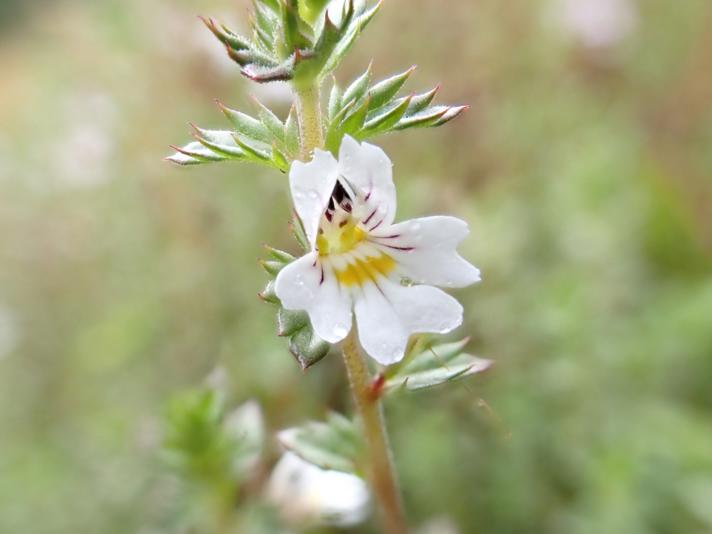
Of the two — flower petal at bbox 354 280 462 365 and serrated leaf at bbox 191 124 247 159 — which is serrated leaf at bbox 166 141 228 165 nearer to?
serrated leaf at bbox 191 124 247 159

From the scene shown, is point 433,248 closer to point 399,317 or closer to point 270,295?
point 399,317

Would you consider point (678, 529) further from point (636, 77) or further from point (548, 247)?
point (636, 77)

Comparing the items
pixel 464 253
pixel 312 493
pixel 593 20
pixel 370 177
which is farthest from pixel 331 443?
pixel 593 20

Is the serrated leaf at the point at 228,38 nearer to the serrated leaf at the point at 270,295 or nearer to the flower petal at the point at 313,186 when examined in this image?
the flower petal at the point at 313,186

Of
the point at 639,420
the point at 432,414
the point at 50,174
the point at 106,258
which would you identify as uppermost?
the point at 50,174

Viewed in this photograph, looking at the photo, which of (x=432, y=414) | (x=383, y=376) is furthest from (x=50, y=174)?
(x=383, y=376)

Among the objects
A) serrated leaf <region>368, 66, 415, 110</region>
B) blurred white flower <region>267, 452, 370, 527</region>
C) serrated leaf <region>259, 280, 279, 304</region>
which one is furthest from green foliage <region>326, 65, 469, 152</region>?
blurred white flower <region>267, 452, 370, 527</region>

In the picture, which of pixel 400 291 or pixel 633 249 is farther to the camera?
pixel 633 249
